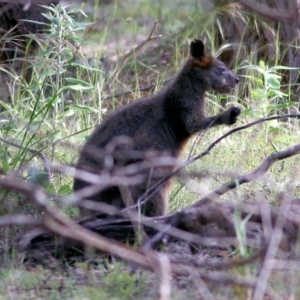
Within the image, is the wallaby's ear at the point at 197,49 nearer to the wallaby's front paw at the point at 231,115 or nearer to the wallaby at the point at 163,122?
the wallaby at the point at 163,122

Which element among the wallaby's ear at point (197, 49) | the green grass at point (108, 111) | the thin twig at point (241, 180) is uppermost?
the wallaby's ear at point (197, 49)

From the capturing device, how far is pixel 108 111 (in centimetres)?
782

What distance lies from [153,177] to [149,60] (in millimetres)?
4682

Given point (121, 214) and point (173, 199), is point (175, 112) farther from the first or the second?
point (121, 214)

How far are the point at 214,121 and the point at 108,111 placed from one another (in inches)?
95.2

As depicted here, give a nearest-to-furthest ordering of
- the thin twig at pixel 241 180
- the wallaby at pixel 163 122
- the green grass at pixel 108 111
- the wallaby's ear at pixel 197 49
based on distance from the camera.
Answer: the green grass at pixel 108 111, the thin twig at pixel 241 180, the wallaby at pixel 163 122, the wallaby's ear at pixel 197 49

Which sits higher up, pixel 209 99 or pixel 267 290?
pixel 267 290

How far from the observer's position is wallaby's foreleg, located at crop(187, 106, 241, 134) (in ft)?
18.0

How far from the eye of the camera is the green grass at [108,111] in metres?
3.70

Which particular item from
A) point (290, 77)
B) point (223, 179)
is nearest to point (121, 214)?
point (223, 179)

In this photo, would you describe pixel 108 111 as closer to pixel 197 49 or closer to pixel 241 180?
pixel 197 49

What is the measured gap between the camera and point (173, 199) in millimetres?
5562

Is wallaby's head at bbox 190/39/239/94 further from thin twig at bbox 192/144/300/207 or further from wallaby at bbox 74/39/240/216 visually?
thin twig at bbox 192/144/300/207

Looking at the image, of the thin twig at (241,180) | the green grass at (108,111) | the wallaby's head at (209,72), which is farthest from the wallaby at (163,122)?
the thin twig at (241,180)
